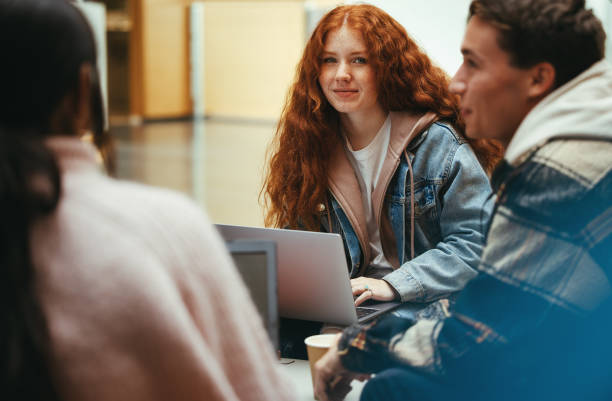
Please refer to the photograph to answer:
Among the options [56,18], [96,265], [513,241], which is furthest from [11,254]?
[513,241]

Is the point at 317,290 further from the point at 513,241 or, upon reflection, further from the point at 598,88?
the point at 598,88

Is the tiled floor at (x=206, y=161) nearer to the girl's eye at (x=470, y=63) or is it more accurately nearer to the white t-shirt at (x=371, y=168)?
the white t-shirt at (x=371, y=168)

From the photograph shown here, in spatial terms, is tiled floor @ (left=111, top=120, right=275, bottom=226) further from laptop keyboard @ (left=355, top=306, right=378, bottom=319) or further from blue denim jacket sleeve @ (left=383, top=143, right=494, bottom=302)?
laptop keyboard @ (left=355, top=306, right=378, bottom=319)

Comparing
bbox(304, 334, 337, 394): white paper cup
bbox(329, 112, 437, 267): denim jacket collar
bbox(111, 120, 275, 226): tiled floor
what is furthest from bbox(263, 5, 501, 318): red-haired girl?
bbox(111, 120, 275, 226): tiled floor

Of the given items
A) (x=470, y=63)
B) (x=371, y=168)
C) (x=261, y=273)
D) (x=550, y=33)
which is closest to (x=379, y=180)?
(x=371, y=168)

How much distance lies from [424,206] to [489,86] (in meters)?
0.76

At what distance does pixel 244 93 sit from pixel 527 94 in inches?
451

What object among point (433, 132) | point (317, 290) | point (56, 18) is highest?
point (56, 18)

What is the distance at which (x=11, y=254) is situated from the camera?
768 millimetres

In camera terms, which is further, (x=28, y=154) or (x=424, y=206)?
(x=424, y=206)

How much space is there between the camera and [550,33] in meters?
1.27

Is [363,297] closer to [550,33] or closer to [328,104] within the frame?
[328,104]

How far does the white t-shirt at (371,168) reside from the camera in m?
2.18

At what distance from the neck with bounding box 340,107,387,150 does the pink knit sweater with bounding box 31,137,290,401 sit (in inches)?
55.3
